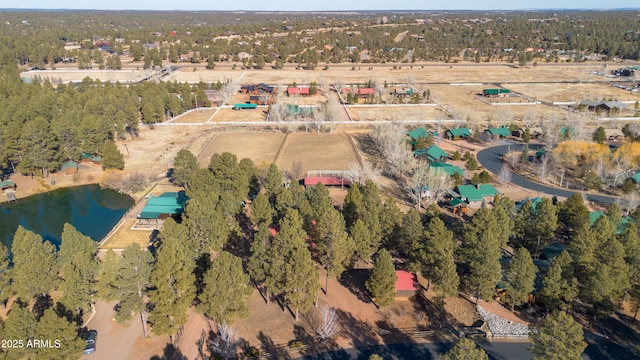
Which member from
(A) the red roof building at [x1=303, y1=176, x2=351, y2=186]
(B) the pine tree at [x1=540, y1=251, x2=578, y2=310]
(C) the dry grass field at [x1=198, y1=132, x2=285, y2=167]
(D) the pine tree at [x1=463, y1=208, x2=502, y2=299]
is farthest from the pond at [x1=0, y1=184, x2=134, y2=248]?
(B) the pine tree at [x1=540, y1=251, x2=578, y2=310]

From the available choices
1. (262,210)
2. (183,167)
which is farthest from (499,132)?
(183,167)

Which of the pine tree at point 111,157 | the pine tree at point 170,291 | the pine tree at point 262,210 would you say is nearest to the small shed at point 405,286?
the pine tree at point 262,210

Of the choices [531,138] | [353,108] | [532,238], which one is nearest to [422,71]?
[353,108]

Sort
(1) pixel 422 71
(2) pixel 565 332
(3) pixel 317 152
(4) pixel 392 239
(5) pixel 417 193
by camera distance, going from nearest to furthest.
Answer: (2) pixel 565 332
(4) pixel 392 239
(5) pixel 417 193
(3) pixel 317 152
(1) pixel 422 71

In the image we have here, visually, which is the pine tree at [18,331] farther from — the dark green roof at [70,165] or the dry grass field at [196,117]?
the dry grass field at [196,117]

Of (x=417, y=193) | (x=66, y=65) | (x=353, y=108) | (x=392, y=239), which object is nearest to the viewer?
(x=392, y=239)

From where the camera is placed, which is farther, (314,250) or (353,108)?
(353,108)

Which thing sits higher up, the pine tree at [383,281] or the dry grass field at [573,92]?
the dry grass field at [573,92]

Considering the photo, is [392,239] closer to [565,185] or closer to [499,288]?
[499,288]
